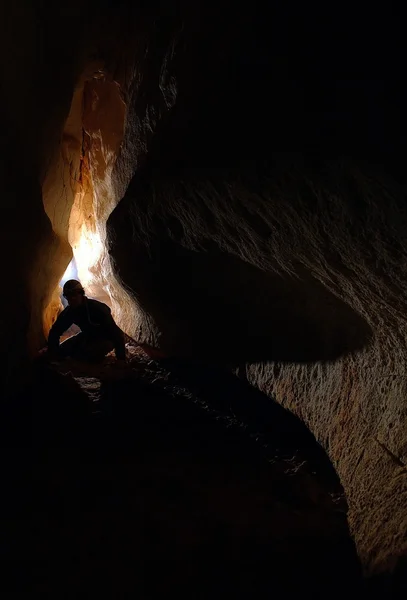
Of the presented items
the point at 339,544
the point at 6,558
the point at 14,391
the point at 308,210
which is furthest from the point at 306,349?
the point at 14,391

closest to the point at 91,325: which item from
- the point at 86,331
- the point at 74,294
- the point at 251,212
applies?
the point at 86,331

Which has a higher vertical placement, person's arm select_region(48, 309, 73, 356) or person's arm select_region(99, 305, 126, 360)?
person's arm select_region(48, 309, 73, 356)

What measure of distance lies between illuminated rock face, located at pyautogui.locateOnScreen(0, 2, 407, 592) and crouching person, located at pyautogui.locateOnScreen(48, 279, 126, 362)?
0.44 metres

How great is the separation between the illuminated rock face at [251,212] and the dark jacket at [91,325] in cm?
44

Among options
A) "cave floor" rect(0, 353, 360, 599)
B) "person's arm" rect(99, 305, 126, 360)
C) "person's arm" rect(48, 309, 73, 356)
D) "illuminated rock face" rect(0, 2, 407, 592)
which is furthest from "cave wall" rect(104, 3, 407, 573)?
"person's arm" rect(48, 309, 73, 356)

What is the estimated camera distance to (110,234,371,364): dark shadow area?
9.40 feet

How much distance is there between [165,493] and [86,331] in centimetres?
288

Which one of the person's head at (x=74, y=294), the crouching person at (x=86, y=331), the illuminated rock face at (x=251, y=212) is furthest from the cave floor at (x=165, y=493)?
the person's head at (x=74, y=294)

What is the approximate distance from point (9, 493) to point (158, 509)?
105cm

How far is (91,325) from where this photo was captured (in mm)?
5180

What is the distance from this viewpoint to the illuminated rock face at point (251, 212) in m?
1.58

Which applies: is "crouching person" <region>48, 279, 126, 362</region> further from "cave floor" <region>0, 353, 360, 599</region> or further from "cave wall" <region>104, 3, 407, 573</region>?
"cave wall" <region>104, 3, 407, 573</region>

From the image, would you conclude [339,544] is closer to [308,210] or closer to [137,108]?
[308,210]

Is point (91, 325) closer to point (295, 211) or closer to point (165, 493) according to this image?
point (165, 493)
